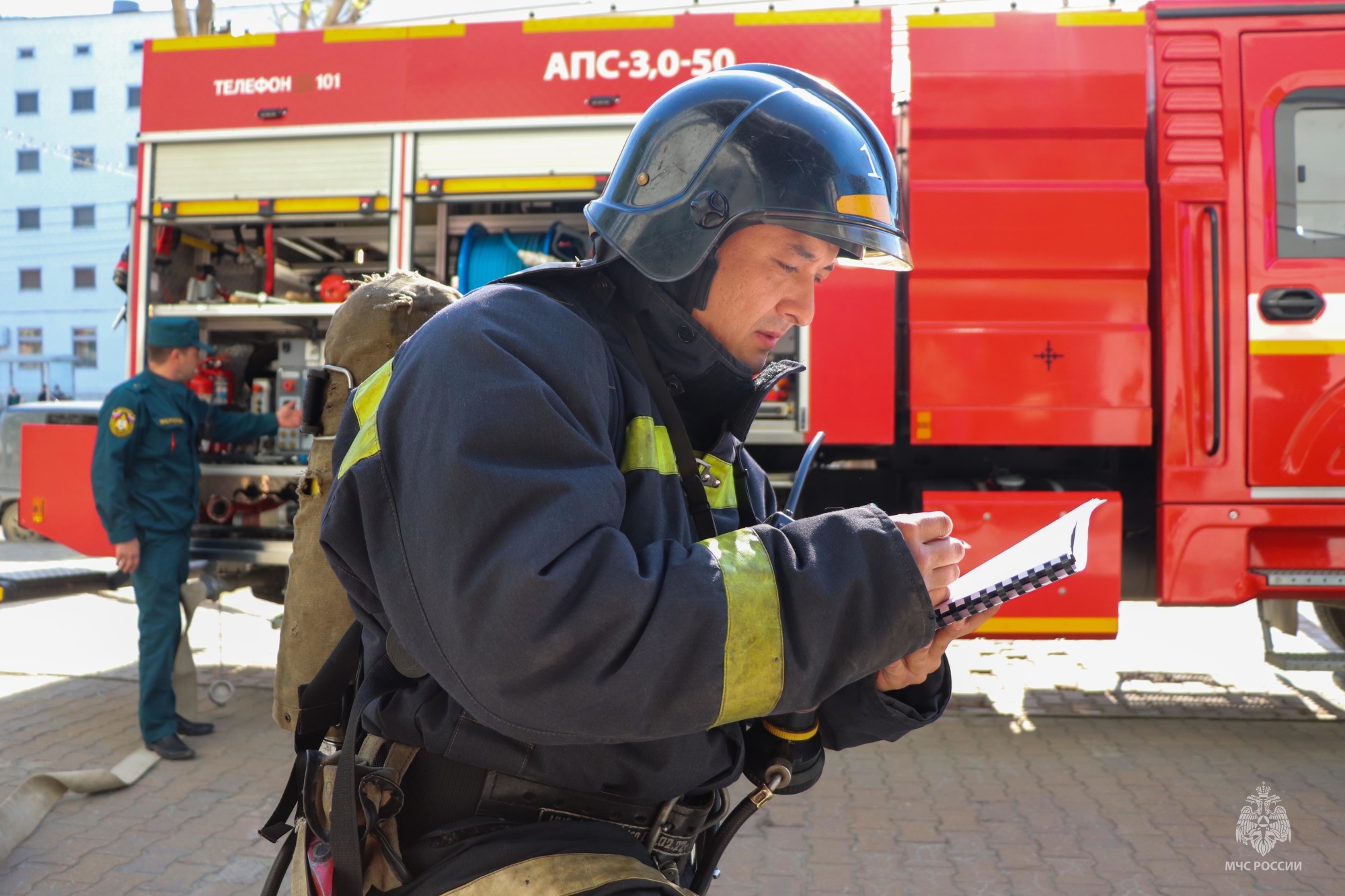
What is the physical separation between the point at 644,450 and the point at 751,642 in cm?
28

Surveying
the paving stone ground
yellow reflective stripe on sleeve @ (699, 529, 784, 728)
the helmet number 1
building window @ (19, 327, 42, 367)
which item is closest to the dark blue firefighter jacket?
yellow reflective stripe on sleeve @ (699, 529, 784, 728)

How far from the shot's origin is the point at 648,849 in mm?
1350

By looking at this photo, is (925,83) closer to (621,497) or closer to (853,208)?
(853,208)

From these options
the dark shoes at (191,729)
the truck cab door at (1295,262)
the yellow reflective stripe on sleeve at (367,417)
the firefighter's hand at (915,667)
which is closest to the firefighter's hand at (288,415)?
the dark shoes at (191,729)

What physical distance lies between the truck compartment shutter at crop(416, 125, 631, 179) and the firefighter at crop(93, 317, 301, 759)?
1398mm

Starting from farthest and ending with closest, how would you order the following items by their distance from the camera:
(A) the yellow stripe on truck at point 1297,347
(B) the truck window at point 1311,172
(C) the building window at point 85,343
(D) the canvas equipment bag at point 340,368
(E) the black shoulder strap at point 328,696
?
(C) the building window at point 85,343 → (B) the truck window at point 1311,172 → (A) the yellow stripe on truck at point 1297,347 → (D) the canvas equipment bag at point 340,368 → (E) the black shoulder strap at point 328,696

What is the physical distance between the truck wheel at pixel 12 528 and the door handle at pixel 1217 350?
12.4m

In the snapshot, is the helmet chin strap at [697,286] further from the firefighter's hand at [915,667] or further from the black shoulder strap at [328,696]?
the black shoulder strap at [328,696]

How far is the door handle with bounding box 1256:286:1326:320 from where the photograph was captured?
13.9 feet

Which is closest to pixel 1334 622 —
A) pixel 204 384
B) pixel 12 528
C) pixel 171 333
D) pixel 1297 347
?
pixel 1297 347

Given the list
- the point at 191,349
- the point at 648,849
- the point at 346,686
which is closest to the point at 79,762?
the point at 191,349

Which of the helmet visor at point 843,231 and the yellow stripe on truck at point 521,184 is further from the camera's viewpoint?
the yellow stripe on truck at point 521,184

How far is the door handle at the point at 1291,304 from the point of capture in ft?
13.9

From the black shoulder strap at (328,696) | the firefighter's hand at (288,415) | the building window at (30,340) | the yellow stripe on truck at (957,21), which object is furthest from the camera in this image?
the building window at (30,340)
